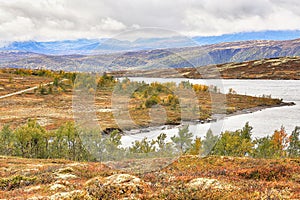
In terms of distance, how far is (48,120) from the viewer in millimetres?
72125

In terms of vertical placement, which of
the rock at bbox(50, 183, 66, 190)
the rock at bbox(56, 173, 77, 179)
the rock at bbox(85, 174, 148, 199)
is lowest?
the rock at bbox(56, 173, 77, 179)

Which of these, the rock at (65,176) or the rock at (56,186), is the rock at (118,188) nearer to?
the rock at (56,186)

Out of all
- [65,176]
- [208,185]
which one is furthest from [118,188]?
[65,176]

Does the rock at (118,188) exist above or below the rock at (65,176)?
above

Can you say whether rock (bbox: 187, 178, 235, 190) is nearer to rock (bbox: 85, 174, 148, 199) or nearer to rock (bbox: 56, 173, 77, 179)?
rock (bbox: 85, 174, 148, 199)

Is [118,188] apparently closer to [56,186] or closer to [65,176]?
[56,186]

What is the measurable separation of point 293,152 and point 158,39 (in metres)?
37.9

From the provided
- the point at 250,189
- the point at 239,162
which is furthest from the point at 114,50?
the point at 239,162

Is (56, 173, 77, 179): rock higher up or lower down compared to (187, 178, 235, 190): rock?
lower down

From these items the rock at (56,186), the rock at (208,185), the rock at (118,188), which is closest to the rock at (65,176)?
the rock at (56,186)

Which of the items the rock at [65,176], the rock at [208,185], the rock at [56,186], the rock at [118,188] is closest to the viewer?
the rock at [118,188]

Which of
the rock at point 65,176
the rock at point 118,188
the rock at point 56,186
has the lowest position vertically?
the rock at point 65,176

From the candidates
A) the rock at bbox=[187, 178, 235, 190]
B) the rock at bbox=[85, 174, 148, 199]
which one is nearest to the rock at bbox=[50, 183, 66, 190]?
the rock at bbox=[85, 174, 148, 199]

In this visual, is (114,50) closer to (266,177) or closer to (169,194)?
(169,194)
